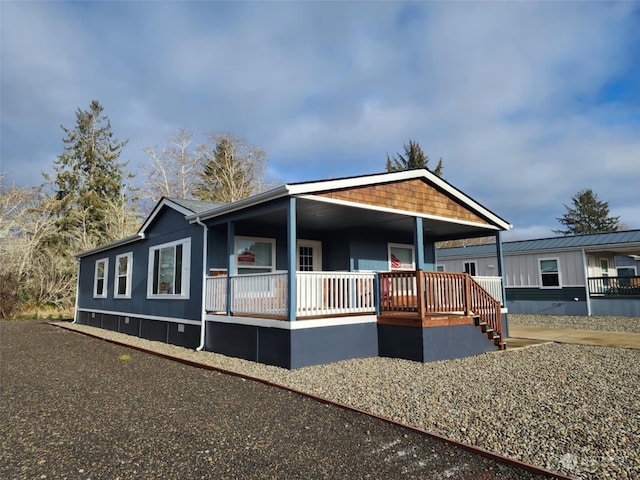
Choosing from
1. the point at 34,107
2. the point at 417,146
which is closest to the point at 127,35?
the point at 34,107

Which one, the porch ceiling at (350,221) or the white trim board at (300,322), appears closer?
the white trim board at (300,322)

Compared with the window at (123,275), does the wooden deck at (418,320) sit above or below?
below

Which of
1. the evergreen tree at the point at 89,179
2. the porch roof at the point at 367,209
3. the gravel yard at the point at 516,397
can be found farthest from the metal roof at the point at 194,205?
the evergreen tree at the point at 89,179

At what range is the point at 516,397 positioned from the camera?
5230 millimetres

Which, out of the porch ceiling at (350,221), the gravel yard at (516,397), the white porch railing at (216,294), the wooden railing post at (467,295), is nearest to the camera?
the gravel yard at (516,397)

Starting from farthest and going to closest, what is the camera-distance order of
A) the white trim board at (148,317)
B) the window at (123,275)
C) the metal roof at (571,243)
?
1. the metal roof at (571,243)
2. the window at (123,275)
3. the white trim board at (148,317)

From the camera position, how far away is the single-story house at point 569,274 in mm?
17109

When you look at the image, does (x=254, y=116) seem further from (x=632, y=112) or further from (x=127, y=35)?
(x=632, y=112)

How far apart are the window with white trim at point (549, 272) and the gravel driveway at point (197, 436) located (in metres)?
16.4

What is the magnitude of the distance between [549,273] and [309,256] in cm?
1321

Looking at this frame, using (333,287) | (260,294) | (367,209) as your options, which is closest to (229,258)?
(260,294)

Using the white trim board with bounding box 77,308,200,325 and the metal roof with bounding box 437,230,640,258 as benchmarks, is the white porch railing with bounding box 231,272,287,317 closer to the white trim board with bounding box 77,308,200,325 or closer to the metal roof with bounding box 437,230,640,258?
the white trim board with bounding box 77,308,200,325

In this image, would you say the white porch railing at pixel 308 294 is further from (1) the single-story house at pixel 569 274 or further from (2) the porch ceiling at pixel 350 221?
(1) the single-story house at pixel 569 274

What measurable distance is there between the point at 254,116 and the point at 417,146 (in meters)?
15.4
